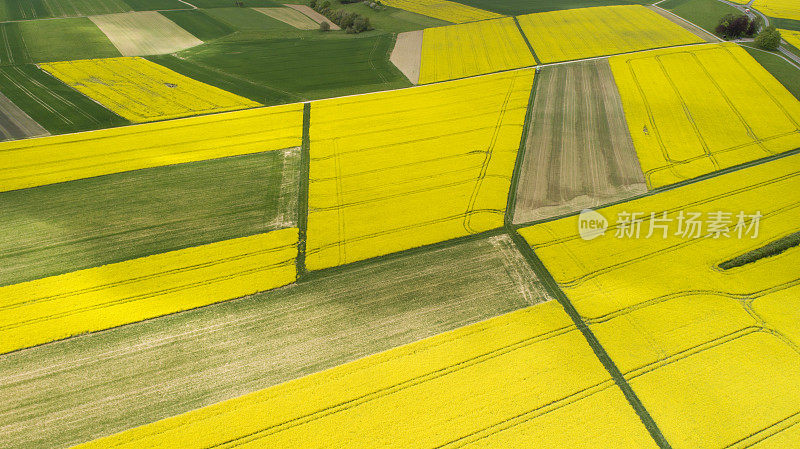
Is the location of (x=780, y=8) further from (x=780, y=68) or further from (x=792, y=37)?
(x=780, y=68)

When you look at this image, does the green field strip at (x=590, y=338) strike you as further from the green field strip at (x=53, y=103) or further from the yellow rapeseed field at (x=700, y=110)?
the green field strip at (x=53, y=103)

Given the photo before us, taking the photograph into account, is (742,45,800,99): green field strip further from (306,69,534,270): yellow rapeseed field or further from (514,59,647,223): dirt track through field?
(306,69,534,270): yellow rapeseed field

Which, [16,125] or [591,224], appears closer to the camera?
[591,224]

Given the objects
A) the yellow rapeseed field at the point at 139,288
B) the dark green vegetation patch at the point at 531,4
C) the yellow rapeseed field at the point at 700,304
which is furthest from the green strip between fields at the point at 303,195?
the dark green vegetation patch at the point at 531,4

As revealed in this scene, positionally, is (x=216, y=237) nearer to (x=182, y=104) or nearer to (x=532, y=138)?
(x=182, y=104)

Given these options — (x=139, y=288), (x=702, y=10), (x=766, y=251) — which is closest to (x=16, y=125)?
(x=139, y=288)

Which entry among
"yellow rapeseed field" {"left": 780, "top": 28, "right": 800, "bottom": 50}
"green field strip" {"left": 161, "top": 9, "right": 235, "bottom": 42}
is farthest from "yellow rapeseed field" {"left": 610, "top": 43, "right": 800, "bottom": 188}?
"green field strip" {"left": 161, "top": 9, "right": 235, "bottom": 42}
